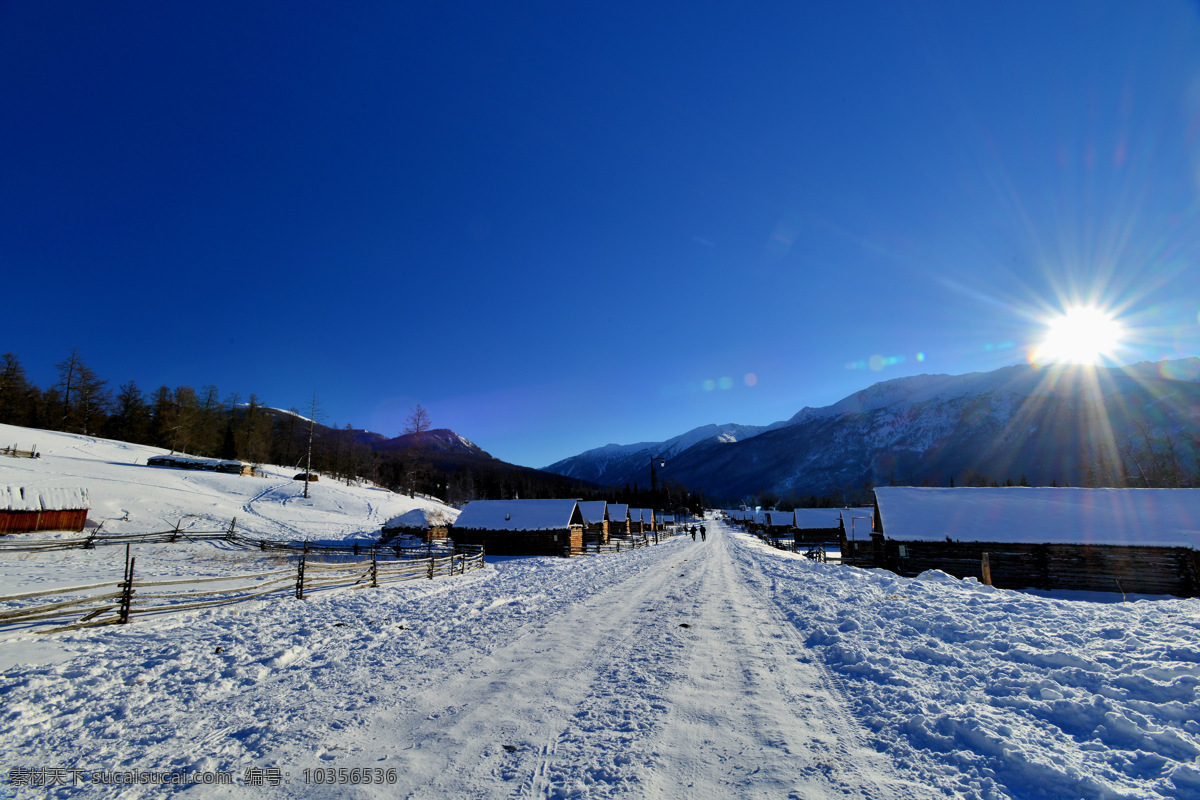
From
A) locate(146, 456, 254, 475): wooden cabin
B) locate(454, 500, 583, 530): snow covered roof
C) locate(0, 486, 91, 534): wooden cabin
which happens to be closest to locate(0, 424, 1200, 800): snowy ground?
locate(454, 500, 583, 530): snow covered roof

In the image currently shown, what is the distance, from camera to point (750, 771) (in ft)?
15.6

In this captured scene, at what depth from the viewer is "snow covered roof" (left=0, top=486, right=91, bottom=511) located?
29078 mm

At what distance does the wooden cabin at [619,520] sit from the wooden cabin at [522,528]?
28.9m

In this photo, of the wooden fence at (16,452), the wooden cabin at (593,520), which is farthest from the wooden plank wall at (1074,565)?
the wooden fence at (16,452)

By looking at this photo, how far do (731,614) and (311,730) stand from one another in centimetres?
1039

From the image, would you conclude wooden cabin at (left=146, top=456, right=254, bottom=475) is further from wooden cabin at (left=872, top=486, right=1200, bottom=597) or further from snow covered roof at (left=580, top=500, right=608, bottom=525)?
wooden cabin at (left=872, top=486, right=1200, bottom=597)

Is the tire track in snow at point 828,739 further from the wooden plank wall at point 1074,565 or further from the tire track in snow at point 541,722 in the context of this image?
the wooden plank wall at point 1074,565

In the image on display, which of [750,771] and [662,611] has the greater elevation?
[750,771]

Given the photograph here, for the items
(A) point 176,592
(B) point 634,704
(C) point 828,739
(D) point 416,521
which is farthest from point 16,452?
(C) point 828,739

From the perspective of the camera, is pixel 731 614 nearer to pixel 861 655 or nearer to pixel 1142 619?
pixel 861 655

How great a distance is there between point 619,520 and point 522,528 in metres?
33.8

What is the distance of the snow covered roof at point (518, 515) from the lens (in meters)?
38.4

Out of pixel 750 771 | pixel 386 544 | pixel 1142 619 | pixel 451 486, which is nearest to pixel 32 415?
pixel 386 544

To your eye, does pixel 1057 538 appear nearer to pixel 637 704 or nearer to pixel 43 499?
pixel 637 704
